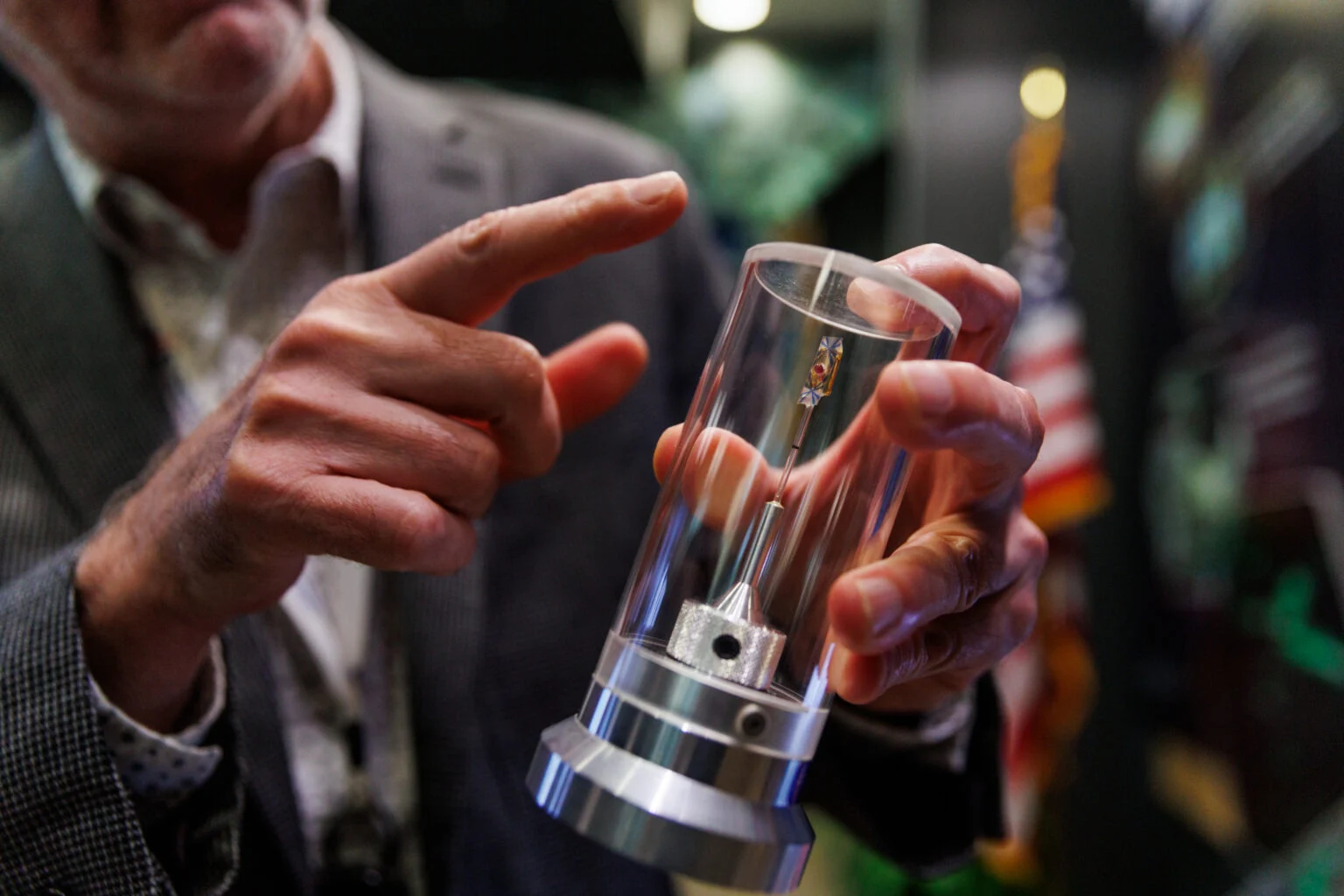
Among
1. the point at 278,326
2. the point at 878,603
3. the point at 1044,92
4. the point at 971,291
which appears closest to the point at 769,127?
the point at 1044,92

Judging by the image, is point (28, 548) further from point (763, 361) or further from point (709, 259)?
point (709, 259)

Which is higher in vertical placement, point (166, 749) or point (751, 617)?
point (751, 617)

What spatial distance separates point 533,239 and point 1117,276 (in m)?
2.09

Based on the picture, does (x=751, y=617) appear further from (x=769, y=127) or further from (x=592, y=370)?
(x=769, y=127)

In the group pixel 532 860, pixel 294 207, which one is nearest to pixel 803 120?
pixel 294 207

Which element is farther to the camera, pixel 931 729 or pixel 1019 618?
pixel 931 729

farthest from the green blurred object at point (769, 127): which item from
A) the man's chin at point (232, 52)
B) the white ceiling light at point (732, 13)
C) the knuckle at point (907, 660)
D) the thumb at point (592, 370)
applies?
the knuckle at point (907, 660)

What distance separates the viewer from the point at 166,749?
0.54 m

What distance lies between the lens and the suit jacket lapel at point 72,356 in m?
0.76

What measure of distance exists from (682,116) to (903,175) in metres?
0.63

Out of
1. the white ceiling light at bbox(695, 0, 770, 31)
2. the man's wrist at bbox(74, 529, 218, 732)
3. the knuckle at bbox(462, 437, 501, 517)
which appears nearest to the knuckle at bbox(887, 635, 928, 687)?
the knuckle at bbox(462, 437, 501, 517)

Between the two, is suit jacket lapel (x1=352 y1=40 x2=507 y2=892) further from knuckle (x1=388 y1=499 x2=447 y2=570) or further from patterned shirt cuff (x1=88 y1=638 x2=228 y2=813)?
knuckle (x1=388 y1=499 x2=447 y2=570)

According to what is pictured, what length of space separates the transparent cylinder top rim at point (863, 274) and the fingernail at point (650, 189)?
0.08m

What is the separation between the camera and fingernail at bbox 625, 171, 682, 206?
0.45 m
